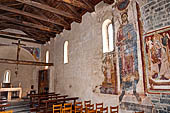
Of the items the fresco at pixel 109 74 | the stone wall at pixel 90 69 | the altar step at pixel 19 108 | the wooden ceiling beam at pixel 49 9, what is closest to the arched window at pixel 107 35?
the stone wall at pixel 90 69

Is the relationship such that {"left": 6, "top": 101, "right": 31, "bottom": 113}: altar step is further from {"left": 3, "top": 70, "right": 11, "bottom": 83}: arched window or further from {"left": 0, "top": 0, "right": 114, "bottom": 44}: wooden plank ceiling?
{"left": 3, "top": 70, "right": 11, "bottom": 83}: arched window

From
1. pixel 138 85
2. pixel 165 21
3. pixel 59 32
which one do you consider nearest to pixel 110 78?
pixel 138 85

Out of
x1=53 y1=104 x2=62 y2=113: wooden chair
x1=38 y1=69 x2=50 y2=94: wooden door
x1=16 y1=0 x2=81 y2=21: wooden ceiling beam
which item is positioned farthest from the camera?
x1=38 y1=69 x2=50 y2=94: wooden door

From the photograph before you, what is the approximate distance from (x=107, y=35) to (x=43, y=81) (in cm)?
902

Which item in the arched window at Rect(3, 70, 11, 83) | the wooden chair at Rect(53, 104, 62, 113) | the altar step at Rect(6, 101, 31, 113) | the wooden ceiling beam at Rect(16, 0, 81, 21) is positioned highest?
the wooden ceiling beam at Rect(16, 0, 81, 21)

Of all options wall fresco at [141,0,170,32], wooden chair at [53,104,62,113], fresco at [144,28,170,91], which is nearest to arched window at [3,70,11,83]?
wooden chair at [53,104,62,113]

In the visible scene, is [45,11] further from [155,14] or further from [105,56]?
[155,14]

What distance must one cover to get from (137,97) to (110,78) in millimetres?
1715

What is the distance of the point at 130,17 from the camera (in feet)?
18.4

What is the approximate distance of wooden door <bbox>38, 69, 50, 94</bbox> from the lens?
12.9 m

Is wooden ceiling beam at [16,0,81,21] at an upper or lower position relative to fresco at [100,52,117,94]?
upper

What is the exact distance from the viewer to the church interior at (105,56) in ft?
14.9

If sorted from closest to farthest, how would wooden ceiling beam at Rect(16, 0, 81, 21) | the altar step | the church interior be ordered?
the church interior
wooden ceiling beam at Rect(16, 0, 81, 21)
the altar step

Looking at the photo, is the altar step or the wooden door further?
the wooden door
